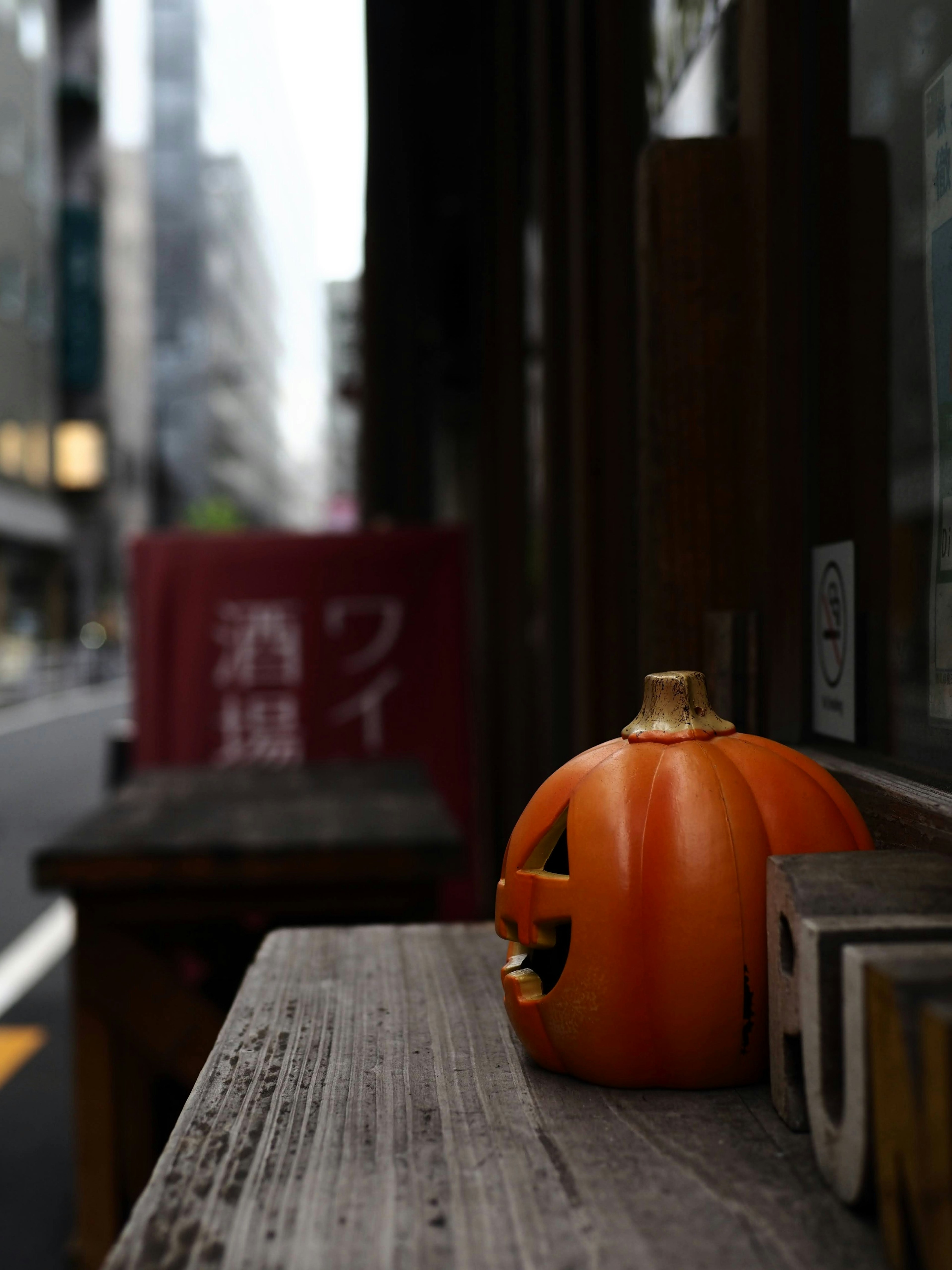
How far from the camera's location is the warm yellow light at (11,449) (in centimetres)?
2798

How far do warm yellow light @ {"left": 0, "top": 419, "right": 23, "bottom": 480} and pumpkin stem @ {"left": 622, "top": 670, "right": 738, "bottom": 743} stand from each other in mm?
29554

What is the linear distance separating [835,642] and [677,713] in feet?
1.06

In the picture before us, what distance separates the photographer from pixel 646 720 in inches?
34.7

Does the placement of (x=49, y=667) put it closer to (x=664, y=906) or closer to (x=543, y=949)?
(x=543, y=949)

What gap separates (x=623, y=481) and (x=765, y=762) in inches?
35.6

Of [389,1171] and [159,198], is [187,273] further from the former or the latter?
[389,1171]

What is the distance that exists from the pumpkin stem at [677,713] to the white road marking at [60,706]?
14940 millimetres

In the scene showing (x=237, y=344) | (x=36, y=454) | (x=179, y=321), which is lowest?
(x=36, y=454)

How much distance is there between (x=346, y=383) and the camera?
10172 mm

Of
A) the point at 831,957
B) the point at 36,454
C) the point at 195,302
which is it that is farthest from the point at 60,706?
the point at 195,302

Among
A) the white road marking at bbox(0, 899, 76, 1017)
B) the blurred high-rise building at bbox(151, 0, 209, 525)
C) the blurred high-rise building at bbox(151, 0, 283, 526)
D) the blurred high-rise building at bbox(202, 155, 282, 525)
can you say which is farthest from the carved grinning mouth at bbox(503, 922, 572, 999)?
the blurred high-rise building at bbox(202, 155, 282, 525)

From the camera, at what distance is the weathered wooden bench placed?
230 centimetres

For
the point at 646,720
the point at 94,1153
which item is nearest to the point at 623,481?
the point at 646,720

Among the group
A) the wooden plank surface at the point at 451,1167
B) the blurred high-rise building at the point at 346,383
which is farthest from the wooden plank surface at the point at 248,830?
the blurred high-rise building at the point at 346,383
